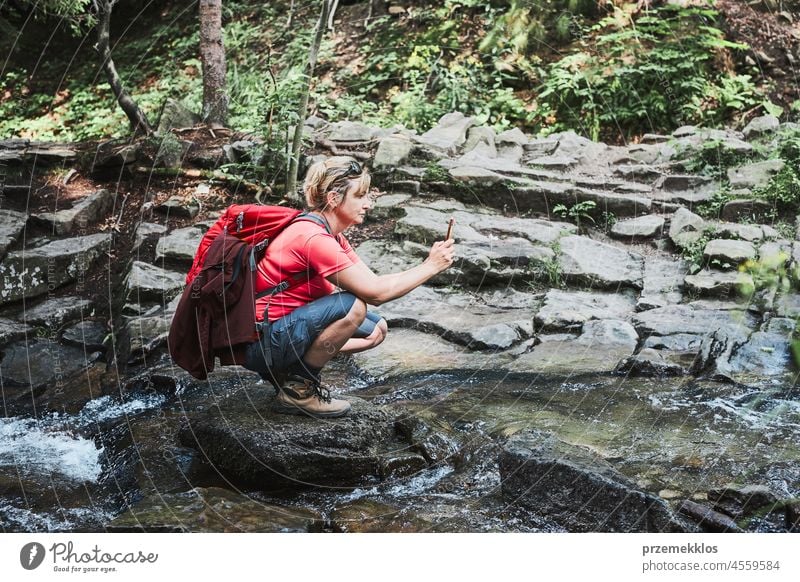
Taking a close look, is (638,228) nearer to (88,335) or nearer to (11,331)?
(88,335)

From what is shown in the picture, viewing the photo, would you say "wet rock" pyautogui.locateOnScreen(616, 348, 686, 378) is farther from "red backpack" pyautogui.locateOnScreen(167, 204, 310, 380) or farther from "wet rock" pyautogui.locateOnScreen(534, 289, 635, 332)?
"red backpack" pyautogui.locateOnScreen(167, 204, 310, 380)

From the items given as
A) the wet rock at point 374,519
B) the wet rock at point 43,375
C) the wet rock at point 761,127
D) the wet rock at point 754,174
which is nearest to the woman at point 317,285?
the wet rock at point 374,519

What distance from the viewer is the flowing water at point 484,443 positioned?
2758 mm

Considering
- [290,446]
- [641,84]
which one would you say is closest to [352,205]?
[290,446]

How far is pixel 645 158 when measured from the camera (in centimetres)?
690

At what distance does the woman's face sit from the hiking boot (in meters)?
0.72

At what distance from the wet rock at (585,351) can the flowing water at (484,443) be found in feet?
0.47

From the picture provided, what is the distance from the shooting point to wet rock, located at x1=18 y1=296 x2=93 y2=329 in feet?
16.3

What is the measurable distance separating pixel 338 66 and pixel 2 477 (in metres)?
6.22

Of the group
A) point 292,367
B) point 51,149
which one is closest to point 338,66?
point 51,149

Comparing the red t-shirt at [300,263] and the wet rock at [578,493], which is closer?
the wet rock at [578,493]

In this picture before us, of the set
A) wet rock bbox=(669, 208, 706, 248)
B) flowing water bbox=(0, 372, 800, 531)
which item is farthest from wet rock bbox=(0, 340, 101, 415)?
wet rock bbox=(669, 208, 706, 248)

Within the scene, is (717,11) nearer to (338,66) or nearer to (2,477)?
(338,66)

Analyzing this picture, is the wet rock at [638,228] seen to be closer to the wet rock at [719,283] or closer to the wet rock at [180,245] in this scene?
the wet rock at [719,283]
